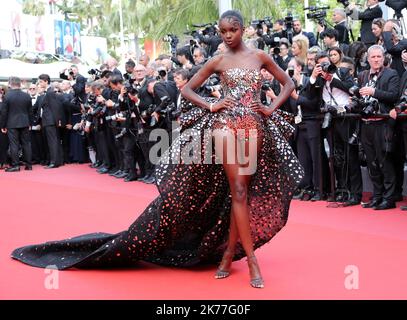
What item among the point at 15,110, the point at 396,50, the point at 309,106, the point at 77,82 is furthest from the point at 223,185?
the point at 77,82

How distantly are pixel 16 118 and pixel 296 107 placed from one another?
6.83m

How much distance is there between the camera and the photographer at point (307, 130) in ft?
27.1

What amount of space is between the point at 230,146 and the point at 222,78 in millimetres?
482

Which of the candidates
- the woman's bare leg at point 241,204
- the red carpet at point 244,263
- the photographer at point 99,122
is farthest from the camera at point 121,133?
the woman's bare leg at point 241,204

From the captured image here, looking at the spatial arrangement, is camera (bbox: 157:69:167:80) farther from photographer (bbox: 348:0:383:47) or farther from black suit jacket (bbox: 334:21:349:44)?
photographer (bbox: 348:0:383:47)

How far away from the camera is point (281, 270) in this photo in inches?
198

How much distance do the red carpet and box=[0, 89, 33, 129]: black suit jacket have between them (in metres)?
4.84

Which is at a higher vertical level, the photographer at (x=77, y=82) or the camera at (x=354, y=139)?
the photographer at (x=77, y=82)

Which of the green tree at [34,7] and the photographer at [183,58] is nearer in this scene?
the photographer at [183,58]

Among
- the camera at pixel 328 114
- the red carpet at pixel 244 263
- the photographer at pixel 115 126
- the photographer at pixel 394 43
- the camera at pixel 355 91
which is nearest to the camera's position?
the red carpet at pixel 244 263

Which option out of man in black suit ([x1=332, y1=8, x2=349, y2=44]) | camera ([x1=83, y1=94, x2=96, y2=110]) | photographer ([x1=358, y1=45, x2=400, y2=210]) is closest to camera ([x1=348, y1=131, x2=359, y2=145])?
photographer ([x1=358, y1=45, x2=400, y2=210])

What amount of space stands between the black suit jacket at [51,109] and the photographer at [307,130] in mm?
6579

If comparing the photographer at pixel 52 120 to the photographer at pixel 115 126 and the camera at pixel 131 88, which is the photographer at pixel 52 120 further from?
the camera at pixel 131 88
